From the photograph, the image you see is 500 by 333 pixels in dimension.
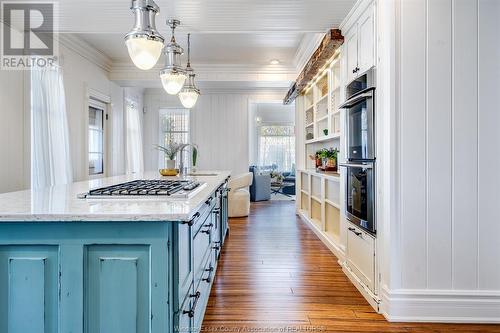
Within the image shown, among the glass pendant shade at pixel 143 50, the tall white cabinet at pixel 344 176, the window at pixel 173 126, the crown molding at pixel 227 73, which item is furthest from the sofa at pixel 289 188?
the glass pendant shade at pixel 143 50

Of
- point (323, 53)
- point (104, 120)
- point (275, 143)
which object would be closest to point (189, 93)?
point (323, 53)

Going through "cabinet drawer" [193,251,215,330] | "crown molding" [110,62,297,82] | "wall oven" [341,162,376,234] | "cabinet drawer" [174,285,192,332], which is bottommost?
"cabinet drawer" [193,251,215,330]

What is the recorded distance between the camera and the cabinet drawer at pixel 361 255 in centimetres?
246

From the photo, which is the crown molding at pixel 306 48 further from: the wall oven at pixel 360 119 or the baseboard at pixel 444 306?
the baseboard at pixel 444 306

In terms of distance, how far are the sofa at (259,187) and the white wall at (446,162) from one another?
20.4ft

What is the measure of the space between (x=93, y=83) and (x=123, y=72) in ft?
2.52

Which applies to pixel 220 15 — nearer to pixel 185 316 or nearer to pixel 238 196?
pixel 185 316

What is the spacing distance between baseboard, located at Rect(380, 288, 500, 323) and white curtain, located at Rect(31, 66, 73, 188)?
3.91 m

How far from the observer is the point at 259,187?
8.42m

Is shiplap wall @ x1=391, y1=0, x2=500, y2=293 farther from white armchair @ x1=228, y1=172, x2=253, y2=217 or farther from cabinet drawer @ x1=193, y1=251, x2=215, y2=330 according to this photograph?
white armchair @ x1=228, y1=172, x2=253, y2=217

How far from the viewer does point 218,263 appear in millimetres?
3344

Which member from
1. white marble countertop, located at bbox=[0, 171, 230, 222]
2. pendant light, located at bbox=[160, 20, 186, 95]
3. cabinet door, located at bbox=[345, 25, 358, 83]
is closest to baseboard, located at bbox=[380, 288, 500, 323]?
white marble countertop, located at bbox=[0, 171, 230, 222]

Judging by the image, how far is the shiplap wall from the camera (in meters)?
2.16

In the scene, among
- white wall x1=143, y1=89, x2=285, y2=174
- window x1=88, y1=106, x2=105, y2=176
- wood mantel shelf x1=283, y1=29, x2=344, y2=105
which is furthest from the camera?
white wall x1=143, y1=89, x2=285, y2=174
